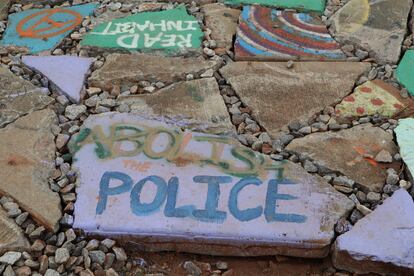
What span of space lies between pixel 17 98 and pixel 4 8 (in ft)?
2.79

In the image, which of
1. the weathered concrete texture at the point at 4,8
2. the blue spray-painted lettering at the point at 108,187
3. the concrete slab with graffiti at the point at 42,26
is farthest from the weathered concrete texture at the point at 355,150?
the weathered concrete texture at the point at 4,8

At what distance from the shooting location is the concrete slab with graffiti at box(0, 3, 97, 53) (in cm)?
277

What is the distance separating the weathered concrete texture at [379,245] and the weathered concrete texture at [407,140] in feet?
0.74

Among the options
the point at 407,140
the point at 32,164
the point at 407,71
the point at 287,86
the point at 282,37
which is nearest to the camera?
the point at 32,164

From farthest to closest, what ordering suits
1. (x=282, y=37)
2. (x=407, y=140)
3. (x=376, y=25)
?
(x=376, y=25) → (x=282, y=37) → (x=407, y=140)

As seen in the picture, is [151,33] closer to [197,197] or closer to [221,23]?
[221,23]

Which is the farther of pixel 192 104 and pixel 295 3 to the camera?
pixel 295 3

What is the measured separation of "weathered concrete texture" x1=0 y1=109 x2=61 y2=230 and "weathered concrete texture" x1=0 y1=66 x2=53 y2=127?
4 cm

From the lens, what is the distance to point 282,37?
2.77 metres

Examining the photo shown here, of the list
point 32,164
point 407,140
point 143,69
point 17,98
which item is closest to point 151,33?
point 143,69

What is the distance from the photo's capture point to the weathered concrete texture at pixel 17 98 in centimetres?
233

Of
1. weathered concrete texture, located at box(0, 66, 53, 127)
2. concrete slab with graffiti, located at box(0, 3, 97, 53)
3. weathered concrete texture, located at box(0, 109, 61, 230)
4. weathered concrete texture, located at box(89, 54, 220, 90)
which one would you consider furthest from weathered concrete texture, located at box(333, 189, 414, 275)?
concrete slab with graffiti, located at box(0, 3, 97, 53)

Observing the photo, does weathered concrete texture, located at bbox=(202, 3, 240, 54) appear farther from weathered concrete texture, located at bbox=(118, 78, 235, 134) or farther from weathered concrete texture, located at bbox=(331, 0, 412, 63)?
weathered concrete texture, located at bbox=(331, 0, 412, 63)

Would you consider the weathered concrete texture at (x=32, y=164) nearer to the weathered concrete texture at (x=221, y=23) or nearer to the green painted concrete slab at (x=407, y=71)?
the weathered concrete texture at (x=221, y=23)
